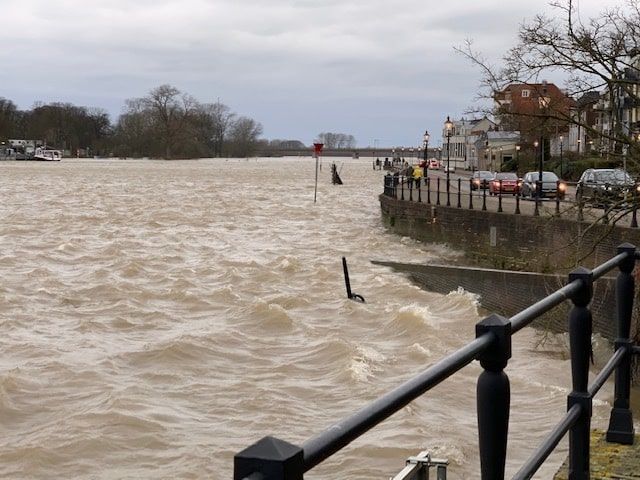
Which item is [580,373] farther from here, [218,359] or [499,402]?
[218,359]

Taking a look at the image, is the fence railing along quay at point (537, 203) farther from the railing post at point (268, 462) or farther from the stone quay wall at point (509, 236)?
the railing post at point (268, 462)

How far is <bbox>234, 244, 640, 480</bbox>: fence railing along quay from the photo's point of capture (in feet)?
5.42

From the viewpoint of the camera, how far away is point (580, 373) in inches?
156

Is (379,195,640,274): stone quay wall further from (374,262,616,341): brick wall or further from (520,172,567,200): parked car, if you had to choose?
(520,172,567,200): parked car

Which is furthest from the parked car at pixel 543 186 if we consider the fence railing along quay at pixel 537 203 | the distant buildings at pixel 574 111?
the distant buildings at pixel 574 111

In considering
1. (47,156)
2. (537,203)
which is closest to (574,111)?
(537,203)

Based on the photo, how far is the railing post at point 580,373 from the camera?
153 inches

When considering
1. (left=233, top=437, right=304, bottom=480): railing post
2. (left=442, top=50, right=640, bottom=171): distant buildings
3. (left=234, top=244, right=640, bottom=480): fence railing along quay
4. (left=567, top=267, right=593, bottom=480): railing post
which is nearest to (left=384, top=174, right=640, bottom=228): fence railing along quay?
(left=442, top=50, right=640, bottom=171): distant buildings

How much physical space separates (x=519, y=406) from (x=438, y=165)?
381ft

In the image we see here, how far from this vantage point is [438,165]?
127500 mm

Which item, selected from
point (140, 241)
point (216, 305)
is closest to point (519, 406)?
point (216, 305)

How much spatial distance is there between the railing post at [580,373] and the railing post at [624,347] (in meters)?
0.98

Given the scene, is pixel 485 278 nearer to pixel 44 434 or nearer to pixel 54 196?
pixel 44 434

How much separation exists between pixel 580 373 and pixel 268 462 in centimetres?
265
